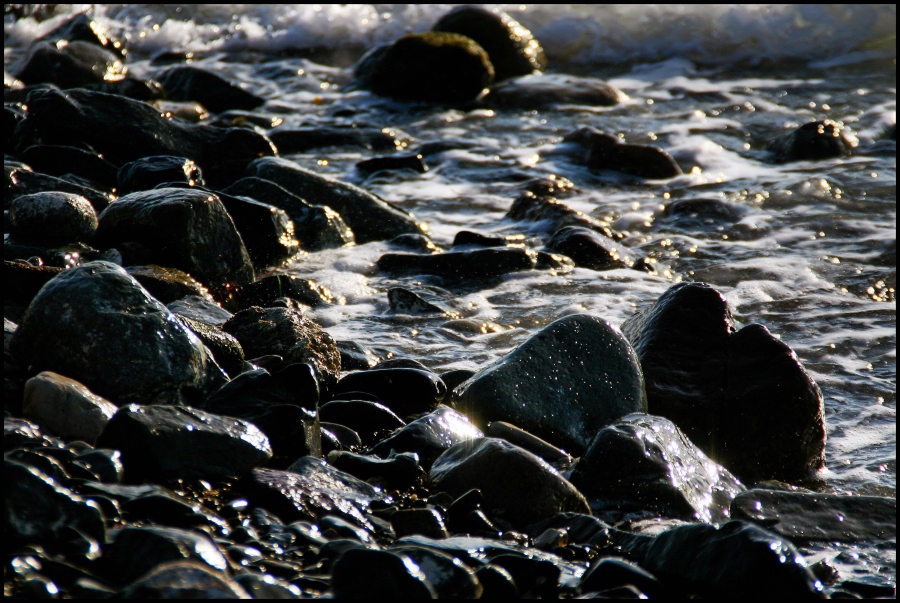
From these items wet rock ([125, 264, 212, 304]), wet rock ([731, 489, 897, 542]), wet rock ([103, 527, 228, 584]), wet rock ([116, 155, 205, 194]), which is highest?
wet rock ([116, 155, 205, 194])

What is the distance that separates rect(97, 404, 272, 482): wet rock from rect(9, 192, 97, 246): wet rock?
217 cm

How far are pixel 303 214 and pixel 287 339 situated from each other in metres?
1.93

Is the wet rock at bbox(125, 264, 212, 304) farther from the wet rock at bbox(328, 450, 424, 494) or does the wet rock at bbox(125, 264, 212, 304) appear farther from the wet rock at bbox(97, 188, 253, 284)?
the wet rock at bbox(328, 450, 424, 494)

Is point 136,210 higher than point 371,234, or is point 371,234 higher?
point 136,210

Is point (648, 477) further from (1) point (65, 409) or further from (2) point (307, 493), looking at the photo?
(1) point (65, 409)

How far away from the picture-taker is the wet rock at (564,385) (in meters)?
2.94

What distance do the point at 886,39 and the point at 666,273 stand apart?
7562mm

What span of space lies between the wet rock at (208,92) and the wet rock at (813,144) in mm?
4732

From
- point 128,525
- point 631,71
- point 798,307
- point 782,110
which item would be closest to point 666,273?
point 798,307

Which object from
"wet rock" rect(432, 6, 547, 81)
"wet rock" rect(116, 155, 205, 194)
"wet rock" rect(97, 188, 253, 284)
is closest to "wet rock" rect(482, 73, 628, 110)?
"wet rock" rect(432, 6, 547, 81)

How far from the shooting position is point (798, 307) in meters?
4.44

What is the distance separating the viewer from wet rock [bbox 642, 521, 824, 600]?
194cm

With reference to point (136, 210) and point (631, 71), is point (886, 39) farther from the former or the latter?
point (136, 210)

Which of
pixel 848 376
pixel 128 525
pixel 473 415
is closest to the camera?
pixel 128 525
